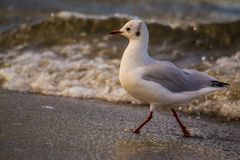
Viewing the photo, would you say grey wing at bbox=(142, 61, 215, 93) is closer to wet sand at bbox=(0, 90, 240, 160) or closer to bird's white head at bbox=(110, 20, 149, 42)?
bird's white head at bbox=(110, 20, 149, 42)

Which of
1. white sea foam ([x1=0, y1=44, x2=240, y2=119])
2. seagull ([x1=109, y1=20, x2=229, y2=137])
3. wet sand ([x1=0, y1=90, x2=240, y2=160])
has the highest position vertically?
seagull ([x1=109, y1=20, x2=229, y2=137])

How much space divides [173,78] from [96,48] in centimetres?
333

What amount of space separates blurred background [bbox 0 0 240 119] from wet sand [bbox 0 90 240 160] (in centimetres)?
52

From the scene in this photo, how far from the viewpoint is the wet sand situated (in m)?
3.90

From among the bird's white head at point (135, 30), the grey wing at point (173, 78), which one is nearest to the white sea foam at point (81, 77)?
the grey wing at point (173, 78)

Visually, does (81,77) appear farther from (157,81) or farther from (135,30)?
(157,81)

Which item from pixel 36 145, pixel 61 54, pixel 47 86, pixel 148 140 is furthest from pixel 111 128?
pixel 61 54

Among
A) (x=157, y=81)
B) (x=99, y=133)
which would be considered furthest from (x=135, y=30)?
(x=99, y=133)

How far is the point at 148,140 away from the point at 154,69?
1.70 feet

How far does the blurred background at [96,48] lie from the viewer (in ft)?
20.3

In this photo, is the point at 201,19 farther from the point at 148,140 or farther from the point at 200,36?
the point at 148,140

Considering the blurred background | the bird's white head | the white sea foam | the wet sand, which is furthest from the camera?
the blurred background

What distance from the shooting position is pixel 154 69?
438cm

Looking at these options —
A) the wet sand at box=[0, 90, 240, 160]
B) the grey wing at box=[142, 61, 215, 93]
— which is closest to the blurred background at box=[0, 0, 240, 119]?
the wet sand at box=[0, 90, 240, 160]
